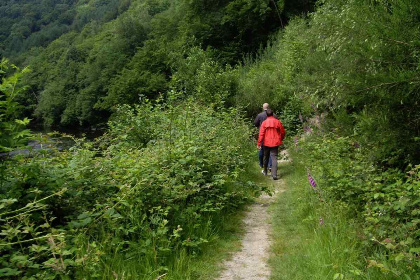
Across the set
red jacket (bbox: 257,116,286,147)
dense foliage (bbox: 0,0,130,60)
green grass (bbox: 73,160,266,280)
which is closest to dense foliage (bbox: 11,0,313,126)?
red jacket (bbox: 257,116,286,147)

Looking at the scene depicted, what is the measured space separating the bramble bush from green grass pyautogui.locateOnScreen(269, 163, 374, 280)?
3.44 feet

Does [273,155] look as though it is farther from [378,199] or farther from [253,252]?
[378,199]

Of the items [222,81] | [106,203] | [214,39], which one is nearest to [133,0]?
[214,39]

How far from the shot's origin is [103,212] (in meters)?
4.26

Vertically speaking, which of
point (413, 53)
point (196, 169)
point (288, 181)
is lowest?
point (288, 181)

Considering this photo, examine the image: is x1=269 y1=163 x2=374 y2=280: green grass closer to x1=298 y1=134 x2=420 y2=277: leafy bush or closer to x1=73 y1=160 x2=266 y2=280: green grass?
x1=298 y1=134 x2=420 y2=277: leafy bush

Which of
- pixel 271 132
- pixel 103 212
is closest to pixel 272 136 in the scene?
pixel 271 132

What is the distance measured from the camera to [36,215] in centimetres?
373

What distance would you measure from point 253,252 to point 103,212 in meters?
2.22

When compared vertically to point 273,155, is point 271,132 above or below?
above

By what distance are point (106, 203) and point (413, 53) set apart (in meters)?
4.09

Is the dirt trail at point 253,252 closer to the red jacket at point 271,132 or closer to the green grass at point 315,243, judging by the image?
the green grass at point 315,243

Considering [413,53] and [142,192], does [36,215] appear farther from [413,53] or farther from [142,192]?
[413,53]

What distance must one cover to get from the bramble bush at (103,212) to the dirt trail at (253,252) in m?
0.49
